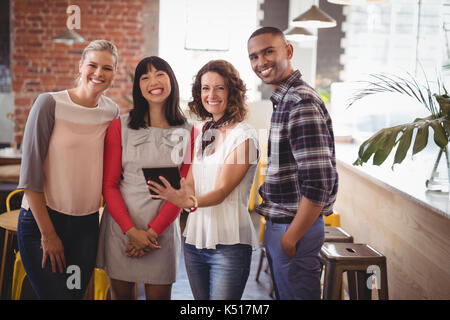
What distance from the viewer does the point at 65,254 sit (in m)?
1.76

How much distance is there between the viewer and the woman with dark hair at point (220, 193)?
1.66m

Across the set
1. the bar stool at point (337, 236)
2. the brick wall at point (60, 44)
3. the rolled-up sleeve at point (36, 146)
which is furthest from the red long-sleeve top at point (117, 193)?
the brick wall at point (60, 44)

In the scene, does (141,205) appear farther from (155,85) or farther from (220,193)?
(155,85)

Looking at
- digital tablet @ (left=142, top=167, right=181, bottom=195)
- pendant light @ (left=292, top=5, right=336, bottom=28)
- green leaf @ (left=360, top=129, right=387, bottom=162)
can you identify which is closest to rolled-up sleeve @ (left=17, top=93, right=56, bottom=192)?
digital tablet @ (left=142, top=167, right=181, bottom=195)

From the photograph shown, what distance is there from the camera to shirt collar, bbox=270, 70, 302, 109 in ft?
5.38

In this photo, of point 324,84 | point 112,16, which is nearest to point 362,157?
point 324,84

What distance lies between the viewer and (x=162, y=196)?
65.5 inches

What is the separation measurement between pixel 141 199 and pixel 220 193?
1.08 ft

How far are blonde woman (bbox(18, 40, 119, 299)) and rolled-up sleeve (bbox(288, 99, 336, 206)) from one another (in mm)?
775

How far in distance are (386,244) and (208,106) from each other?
5.74ft

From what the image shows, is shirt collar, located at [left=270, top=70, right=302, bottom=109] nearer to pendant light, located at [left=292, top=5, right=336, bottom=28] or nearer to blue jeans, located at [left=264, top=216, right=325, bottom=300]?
blue jeans, located at [left=264, top=216, right=325, bottom=300]

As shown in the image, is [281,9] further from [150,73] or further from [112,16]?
[150,73]

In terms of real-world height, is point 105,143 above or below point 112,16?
below

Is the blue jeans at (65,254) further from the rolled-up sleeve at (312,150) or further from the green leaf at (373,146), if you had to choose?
the green leaf at (373,146)
